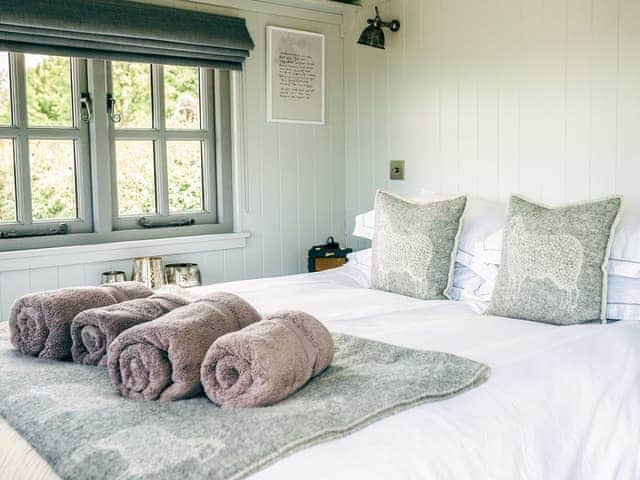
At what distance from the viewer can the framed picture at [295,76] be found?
11.9 feet

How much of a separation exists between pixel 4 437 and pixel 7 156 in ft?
6.46

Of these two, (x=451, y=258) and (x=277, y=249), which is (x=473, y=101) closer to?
(x=451, y=258)

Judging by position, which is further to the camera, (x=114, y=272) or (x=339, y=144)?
(x=339, y=144)

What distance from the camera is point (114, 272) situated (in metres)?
3.12

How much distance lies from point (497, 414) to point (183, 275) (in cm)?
203

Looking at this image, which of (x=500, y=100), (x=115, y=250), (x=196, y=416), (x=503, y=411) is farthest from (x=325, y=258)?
(x=196, y=416)

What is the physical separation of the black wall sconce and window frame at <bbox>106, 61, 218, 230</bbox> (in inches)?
30.4

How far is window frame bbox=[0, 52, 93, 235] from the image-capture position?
2992mm

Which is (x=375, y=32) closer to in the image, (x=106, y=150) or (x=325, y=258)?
(x=325, y=258)

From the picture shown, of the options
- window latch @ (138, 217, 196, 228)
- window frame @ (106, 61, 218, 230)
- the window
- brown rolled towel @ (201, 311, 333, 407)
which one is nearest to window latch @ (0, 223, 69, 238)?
the window

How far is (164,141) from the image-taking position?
133 inches

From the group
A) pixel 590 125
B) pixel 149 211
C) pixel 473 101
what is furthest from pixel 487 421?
pixel 149 211

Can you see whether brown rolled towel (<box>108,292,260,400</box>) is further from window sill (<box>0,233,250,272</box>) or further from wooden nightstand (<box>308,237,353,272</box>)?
wooden nightstand (<box>308,237,353,272</box>)

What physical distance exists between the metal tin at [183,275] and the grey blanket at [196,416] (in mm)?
1474
